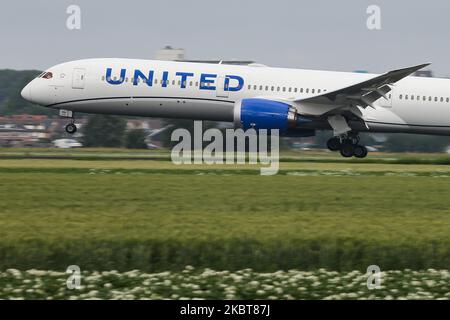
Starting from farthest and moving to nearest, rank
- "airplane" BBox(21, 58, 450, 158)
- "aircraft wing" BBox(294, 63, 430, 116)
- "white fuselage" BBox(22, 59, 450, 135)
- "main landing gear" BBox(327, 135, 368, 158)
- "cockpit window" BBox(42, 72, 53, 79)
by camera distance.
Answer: "main landing gear" BBox(327, 135, 368, 158) < "cockpit window" BBox(42, 72, 53, 79) < "white fuselage" BBox(22, 59, 450, 135) < "airplane" BBox(21, 58, 450, 158) < "aircraft wing" BBox(294, 63, 430, 116)

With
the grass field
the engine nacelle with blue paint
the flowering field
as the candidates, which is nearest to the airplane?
the engine nacelle with blue paint

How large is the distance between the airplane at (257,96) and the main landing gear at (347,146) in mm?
46

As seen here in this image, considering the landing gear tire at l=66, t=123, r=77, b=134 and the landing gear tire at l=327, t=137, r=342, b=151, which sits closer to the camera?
the landing gear tire at l=66, t=123, r=77, b=134

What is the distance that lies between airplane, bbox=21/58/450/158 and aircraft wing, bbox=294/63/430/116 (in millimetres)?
44

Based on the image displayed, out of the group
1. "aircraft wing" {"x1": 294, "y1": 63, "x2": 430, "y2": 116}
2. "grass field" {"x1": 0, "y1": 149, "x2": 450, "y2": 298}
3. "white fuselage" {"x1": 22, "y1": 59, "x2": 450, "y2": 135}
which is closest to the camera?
"grass field" {"x1": 0, "y1": 149, "x2": 450, "y2": 298}

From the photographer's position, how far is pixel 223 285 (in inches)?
568

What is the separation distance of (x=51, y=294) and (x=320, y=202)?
9877 millimetres

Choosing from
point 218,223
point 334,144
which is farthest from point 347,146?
point 218,223

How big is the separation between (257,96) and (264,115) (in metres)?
1.84

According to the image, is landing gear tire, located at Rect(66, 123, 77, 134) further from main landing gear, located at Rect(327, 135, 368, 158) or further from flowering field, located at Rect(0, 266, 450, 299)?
flowering field, located at Rect(0, 266, 450, 299)

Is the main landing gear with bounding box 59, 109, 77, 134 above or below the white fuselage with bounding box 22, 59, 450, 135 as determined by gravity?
below

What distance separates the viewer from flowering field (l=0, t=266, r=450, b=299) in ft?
45.5

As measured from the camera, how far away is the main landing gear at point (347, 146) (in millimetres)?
40125

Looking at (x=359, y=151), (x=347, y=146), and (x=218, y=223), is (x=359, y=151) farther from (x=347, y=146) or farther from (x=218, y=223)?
(x=218, y=223)
